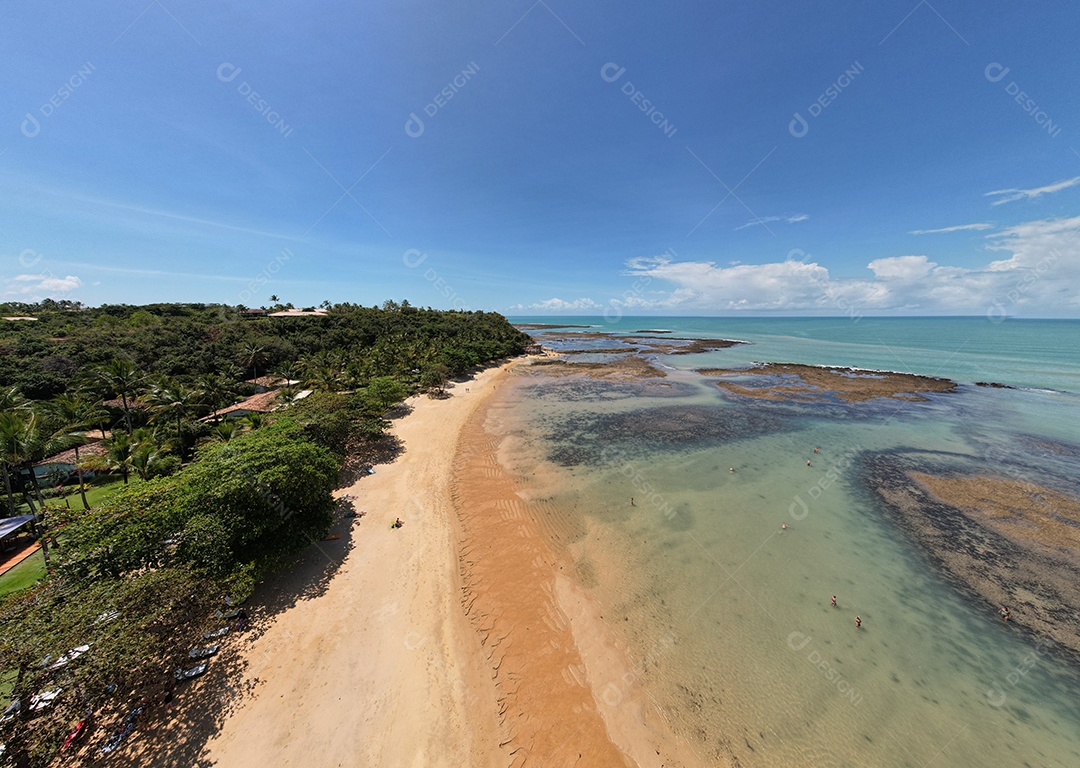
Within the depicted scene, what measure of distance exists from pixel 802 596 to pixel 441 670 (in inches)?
558

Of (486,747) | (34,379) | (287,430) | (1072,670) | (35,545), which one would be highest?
(34,379)

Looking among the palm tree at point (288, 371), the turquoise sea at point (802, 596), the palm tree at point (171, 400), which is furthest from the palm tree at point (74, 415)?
the turquoise sea at point (802, 596)

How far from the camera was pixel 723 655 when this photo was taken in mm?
A: 11703

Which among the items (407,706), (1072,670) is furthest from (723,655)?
(1072,670)

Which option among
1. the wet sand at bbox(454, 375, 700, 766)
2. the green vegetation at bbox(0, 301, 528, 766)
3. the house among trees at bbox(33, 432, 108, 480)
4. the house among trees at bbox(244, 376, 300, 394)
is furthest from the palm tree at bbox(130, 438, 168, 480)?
the house among trees at bbox(244, 376, 300, 394)

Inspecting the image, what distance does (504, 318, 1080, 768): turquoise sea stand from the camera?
980cm

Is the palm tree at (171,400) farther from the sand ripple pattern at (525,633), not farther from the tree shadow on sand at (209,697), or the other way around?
the sand ripple pattern at (525,633)

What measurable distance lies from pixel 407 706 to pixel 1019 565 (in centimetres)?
2621

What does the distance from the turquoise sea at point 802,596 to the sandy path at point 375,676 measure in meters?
4.44

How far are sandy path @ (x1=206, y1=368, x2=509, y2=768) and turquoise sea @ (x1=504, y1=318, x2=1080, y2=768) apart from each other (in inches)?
175

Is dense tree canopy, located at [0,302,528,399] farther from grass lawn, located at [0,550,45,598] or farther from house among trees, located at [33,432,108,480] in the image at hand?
grass lawn, located at [0,550,45,598]

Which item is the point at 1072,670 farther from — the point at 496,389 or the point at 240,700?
the point at 496,389

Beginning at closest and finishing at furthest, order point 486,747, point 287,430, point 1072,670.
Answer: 1. point 486,747
2. point 1072,670
3. point 287,430

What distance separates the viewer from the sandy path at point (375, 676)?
345 inches
